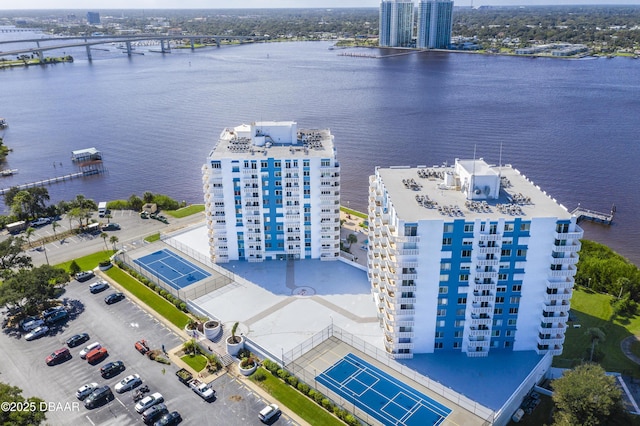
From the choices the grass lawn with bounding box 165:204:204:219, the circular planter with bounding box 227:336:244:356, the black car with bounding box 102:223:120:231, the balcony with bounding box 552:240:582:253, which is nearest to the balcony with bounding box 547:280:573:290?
the balcony with bounding box 552:240:582:253

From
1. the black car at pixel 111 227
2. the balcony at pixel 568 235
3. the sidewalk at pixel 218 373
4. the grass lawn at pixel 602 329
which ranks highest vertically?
the balcony at pixel 568 235

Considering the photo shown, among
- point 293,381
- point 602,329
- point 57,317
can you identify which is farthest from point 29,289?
point 602,329

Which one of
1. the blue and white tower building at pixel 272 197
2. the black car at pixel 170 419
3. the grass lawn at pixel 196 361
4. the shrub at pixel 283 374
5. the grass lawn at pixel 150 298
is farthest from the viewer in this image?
the blue and white tower building at pixel 272 197

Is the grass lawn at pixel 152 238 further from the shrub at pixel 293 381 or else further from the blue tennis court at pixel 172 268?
the shrub at pixel 293 381

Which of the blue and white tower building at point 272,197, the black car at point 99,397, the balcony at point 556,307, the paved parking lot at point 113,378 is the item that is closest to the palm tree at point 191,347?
the paved parking lot at point 113,378

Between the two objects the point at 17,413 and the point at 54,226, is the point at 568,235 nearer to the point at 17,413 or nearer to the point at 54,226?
the point at 17,413

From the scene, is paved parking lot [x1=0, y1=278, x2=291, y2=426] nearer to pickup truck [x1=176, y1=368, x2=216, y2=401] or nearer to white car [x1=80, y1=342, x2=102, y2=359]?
pickup truck [x1=176, y1=368, x2=216, y2=401]

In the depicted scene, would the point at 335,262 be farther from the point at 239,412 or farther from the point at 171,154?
the point at 171,154
